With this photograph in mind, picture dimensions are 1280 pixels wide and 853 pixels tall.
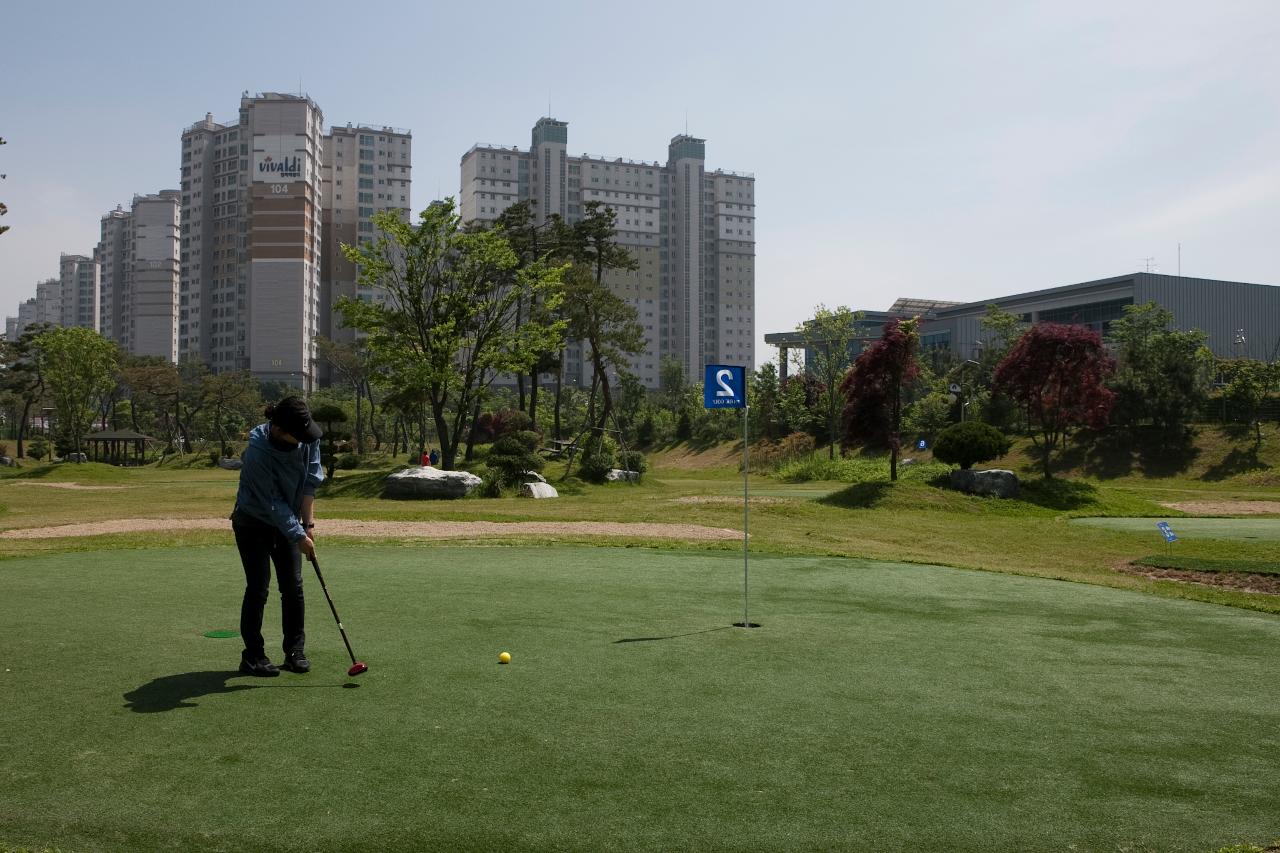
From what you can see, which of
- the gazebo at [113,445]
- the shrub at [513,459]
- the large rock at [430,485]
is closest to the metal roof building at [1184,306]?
the shrub at [513,459]

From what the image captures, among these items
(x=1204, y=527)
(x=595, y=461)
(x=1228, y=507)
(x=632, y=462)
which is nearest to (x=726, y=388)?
(x=1204, y=527)

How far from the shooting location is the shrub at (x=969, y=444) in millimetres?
29703

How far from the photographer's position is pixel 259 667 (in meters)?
6.95

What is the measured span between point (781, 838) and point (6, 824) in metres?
3.48

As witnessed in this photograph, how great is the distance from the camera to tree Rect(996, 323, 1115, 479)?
3167 centimetres

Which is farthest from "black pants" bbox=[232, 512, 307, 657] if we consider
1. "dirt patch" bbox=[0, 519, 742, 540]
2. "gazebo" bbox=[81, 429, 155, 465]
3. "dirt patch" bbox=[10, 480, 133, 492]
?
"gazebo" bbox=[81, 429, 155, 465]

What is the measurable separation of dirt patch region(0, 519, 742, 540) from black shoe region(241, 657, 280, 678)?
11.1 meters

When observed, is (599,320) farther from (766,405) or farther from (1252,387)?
(1252,387)

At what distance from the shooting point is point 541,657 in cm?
760

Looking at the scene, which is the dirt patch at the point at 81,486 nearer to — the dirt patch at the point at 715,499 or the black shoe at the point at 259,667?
the dirt patch at the point at 715,499

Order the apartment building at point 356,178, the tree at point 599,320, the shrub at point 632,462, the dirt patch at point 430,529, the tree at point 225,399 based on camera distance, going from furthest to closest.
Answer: the apartment building at point 356,178 → the tree at point 225,399 → the tree at point 599,320 → the shrub at point 632,462 → the dirt patch at point 430,529

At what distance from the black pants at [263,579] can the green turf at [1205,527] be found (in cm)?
1938

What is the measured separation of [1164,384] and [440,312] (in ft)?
127

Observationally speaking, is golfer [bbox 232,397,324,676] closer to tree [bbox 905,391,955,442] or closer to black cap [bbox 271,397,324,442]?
black cap [bbox 271,397,324,442]
